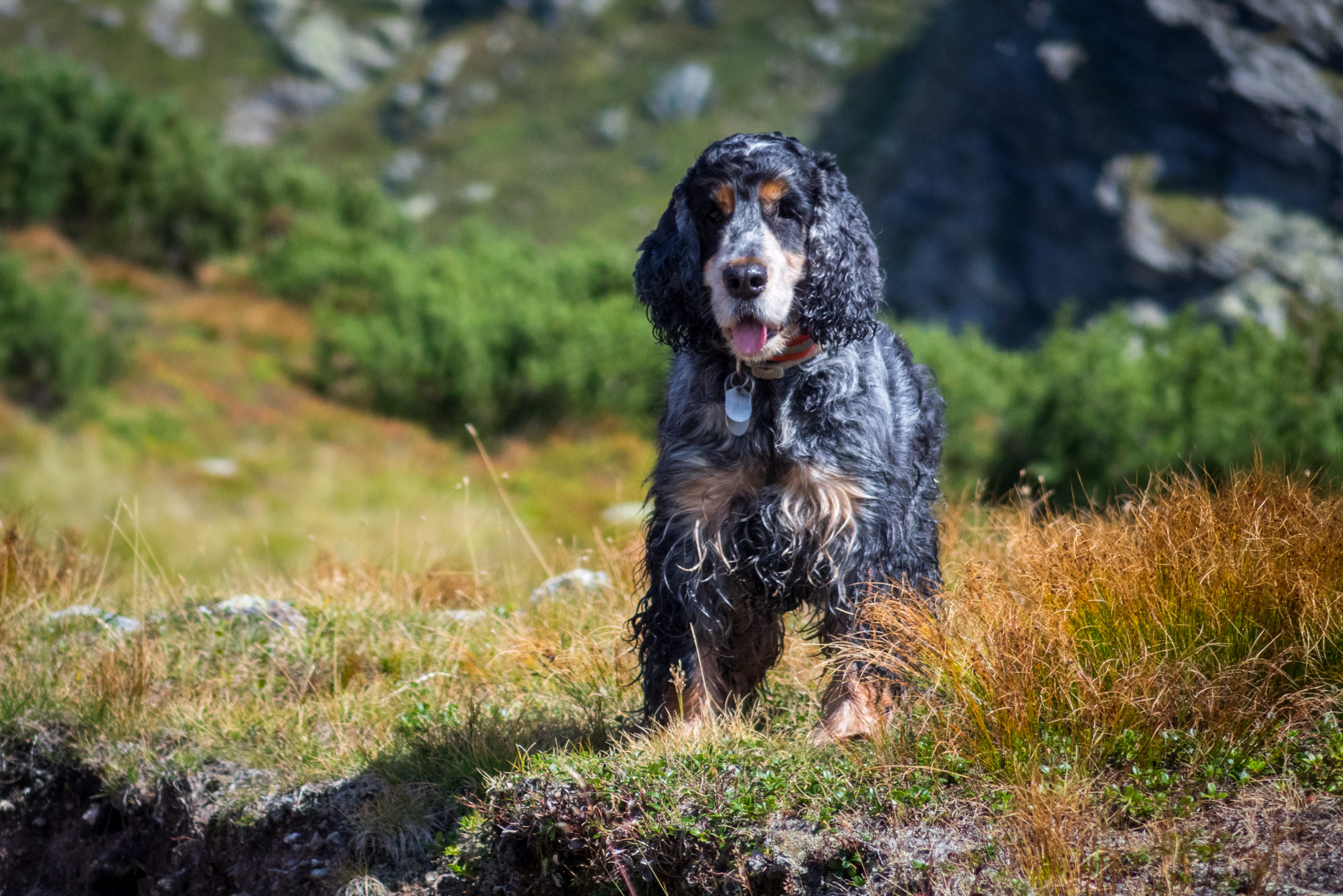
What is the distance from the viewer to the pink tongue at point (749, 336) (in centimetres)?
349

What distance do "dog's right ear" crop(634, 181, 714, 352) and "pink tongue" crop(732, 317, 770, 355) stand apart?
19 cm

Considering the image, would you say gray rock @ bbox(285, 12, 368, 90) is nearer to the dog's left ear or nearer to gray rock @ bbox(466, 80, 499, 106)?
gray rock @ bbox(466, 80, 499, 106)

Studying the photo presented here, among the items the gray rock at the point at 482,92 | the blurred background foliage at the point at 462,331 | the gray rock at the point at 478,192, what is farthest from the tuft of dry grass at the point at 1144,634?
the gray rock at the point at 482,92

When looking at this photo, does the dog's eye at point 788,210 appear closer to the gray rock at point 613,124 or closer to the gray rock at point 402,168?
the gray rock at point 613,124

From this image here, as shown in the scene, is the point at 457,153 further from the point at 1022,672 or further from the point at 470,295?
the point at 1022,672

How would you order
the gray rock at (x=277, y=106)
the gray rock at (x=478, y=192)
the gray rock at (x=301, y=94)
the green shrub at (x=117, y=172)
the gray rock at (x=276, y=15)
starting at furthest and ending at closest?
the gray rock at (x=276, y=15) < the gray rock at (x=301, y=94) < the gray rock at (x=277, y=106) < the gray rock at (x=478, y=192) < the green shrub at (x=117, y=172)

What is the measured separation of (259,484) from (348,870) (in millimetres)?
18220

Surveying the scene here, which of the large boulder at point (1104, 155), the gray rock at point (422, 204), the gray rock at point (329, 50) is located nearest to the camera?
the large boulder at point (1104, 155)

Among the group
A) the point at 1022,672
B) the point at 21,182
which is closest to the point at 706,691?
the point at 1022,672

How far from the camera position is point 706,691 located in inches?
146

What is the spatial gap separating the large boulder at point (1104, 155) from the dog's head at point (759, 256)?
52735 mm

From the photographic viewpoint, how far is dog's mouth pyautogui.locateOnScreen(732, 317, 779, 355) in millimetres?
3490

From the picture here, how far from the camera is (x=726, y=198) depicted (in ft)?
11.6

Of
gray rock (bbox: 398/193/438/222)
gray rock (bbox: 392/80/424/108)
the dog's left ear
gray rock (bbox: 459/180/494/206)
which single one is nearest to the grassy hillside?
the dog's left ear
